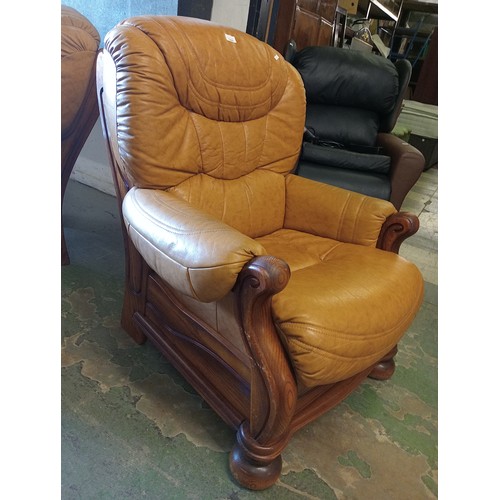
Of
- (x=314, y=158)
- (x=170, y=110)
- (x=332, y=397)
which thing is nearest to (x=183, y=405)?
(x=332, y=397)

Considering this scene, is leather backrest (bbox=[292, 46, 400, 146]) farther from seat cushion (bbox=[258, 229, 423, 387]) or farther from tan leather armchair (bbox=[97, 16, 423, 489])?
seat cushion (bbox=[258, 229, 423, 387])

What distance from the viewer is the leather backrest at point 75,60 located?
1.37 metres

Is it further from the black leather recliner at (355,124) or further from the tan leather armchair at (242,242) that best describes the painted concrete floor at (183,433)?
the black leather recliner at (355,124)

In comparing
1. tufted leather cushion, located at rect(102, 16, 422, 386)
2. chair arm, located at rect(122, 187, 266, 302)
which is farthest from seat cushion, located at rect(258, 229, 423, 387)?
chair arm, located at rect(122, 187, 266, 302)

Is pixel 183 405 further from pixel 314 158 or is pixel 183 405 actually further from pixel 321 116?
pixel 321 116

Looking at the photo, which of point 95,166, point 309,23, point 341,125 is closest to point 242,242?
point 341,125

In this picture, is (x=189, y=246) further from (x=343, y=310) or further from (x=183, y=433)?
(x=183, y=433)

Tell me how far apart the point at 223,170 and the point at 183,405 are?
752mm

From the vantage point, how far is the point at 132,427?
1.08m

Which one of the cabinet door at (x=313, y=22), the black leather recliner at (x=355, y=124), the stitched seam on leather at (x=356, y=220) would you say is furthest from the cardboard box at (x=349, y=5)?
the stitched seam on leather at (x=356, y=220)

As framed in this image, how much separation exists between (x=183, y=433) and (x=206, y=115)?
3.10ft

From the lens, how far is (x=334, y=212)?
1.40m

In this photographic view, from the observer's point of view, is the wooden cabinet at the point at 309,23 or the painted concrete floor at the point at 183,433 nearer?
the painted concrete floor at the point at 183,433

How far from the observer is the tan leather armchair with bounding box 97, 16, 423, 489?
0.86 meters
